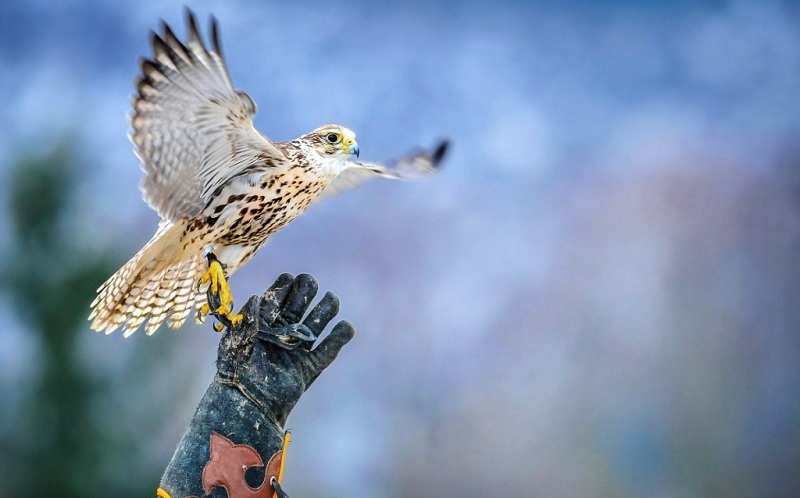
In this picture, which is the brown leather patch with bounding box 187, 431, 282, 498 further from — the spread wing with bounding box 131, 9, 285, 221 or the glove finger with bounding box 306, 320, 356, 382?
the spread wing with bounding box 131, 9, 285, 221

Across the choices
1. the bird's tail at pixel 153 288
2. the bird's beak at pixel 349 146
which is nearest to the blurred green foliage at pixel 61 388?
the bird's tail at pixel 153 288

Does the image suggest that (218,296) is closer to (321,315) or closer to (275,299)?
(275,299)

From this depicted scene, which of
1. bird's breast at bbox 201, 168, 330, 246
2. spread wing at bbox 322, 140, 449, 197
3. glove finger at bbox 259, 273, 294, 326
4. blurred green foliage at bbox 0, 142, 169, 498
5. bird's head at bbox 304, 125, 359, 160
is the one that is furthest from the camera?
blurred green foliage at bbox 0, 142, 169, 498

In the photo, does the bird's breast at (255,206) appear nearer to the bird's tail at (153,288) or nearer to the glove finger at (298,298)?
the bird's tail at (153,288)

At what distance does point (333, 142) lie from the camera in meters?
2.58

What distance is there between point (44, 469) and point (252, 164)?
212cm

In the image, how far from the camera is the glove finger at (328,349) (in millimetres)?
2170

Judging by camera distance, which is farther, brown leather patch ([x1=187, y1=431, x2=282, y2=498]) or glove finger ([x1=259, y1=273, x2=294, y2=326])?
glove finger ([x1=259, y1=273, x2=294, y2=326])

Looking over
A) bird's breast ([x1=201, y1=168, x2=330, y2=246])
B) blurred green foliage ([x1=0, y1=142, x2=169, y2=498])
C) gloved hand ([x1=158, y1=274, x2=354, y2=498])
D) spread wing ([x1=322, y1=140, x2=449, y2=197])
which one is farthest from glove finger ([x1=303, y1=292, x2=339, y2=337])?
blurred green foliage ([x1=0, y1=142, x2=169, y2=498])

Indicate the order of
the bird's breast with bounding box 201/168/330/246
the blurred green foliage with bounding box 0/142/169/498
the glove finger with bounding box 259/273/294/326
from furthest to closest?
the blurred green foliage with bounding box 0/142/169/498 → the bird's breast with bounding box 201/168/330/246 → the glove finger with bounding box 259/273/294/326

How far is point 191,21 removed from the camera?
2.14 metres

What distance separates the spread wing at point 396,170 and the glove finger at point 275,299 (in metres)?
0.69

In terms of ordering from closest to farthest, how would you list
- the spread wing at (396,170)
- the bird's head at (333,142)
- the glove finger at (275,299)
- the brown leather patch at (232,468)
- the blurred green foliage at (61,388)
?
the brown leather patch at (232,468) → the glove finger at (275,299) → the bird's head at (333,142) → the spread wing at (396,170) → the blurred green foliage at (61,388)

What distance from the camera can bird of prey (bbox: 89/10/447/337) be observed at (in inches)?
87.0
